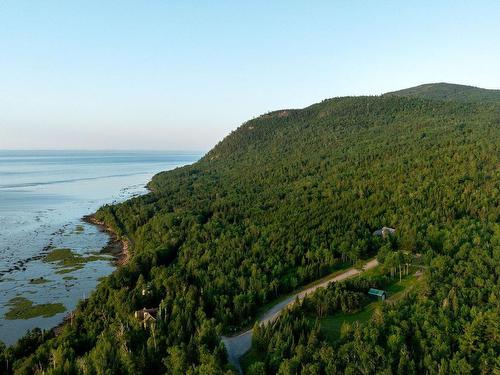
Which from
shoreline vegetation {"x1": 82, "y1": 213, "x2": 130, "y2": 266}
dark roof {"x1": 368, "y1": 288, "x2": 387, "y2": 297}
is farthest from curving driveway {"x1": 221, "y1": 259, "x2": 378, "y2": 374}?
shoreline vegetation {"x1": 82, "y1": 213, "x2": 130, "y2": 266}

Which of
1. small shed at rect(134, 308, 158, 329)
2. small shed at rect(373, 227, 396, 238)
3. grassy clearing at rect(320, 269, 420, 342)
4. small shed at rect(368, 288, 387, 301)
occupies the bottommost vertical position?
grassy clearing at rect(320, 269, 420, 342)

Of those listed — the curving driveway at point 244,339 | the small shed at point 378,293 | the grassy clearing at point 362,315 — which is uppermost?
the small shed at point 378,293

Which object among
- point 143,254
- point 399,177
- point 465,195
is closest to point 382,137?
point 399,177

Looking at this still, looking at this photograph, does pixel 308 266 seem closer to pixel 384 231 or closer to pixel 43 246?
pixel 384 231

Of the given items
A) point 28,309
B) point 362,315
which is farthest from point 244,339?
point 28,309

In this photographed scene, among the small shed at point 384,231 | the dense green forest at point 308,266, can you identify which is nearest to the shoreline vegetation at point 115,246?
the dense green forest at point 308,266

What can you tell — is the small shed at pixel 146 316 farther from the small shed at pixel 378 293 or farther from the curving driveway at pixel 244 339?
the small shed at pixel 378 293

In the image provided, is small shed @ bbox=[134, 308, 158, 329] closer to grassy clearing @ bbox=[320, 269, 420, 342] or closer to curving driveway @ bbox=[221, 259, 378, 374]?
curving driveway @ bbox=[221, 259, 378, 374]
